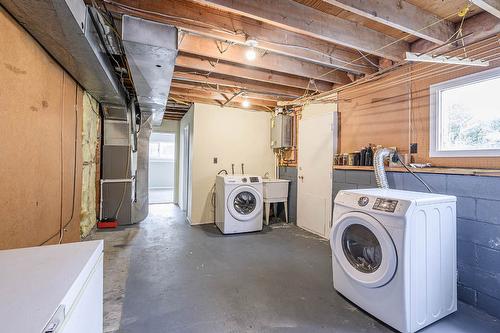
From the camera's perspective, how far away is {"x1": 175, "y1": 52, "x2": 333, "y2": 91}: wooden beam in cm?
277

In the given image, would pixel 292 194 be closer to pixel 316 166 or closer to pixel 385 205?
pixel 316 166

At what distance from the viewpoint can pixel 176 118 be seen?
6.17 metres

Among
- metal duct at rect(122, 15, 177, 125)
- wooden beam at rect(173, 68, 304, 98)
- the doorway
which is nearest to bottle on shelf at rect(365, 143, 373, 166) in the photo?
wooden beam at rect(173, 68, 304, 98)

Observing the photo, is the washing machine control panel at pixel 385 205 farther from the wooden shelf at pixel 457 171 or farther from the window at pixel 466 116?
the window at pixel 466 116

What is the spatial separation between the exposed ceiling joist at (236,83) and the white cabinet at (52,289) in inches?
103

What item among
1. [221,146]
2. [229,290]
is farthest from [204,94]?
[229,290]

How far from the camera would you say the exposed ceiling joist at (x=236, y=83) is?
3176 mm

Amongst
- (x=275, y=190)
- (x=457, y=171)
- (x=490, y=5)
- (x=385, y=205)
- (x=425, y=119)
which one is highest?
(x=490, y=5)

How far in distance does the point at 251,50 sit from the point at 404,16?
52.1 inches

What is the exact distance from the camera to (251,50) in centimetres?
246

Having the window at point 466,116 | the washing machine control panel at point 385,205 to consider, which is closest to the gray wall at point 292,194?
the window at point 466,116

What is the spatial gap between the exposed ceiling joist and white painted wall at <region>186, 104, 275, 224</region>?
3.19ft

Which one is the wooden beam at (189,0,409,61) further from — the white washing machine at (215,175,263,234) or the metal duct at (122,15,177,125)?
the white washing machine at (215,175,263,234)

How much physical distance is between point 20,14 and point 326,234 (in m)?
3.89
